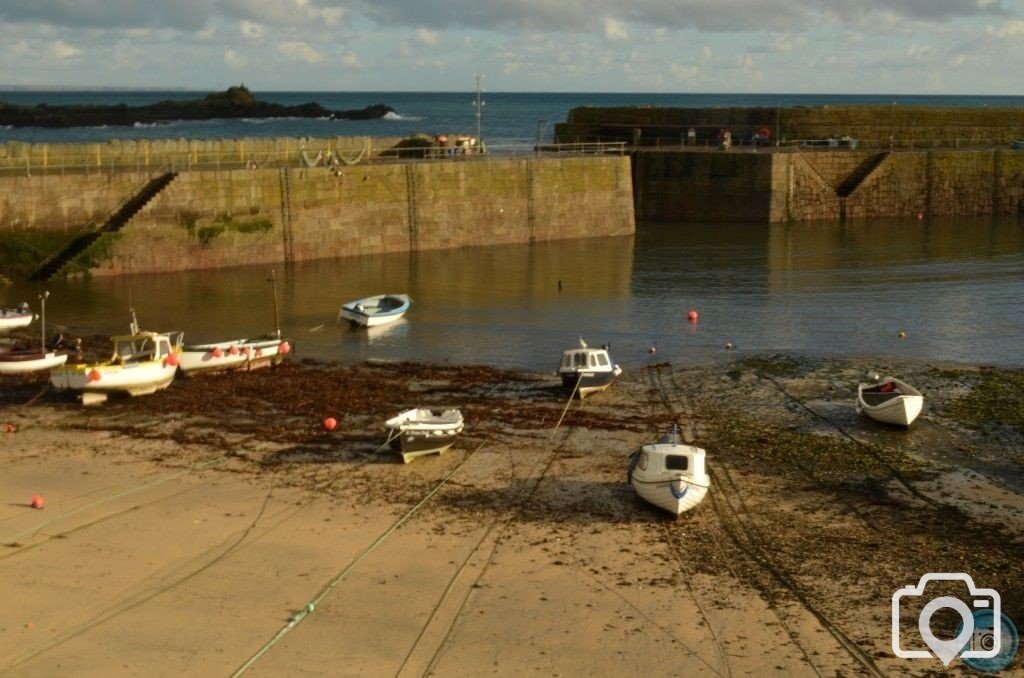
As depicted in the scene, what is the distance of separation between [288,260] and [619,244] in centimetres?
1575

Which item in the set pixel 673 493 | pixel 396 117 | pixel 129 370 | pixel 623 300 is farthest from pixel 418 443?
pixel 396 117

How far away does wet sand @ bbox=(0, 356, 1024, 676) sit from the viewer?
15.8 meters

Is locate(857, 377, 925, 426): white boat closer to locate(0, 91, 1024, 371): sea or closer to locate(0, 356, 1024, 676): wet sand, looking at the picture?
locate(0, 356, 1024, 676): wet sand

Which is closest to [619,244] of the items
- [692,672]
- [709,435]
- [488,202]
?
[488,202]

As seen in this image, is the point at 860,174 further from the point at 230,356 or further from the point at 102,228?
the point at 230,356

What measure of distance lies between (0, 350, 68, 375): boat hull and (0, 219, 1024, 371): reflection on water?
17.6 feet

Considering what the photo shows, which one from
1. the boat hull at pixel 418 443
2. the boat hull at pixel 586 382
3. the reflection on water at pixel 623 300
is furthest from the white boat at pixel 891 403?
the boat hull at pixel 418 443

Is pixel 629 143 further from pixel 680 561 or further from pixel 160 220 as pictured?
pixel 680 561

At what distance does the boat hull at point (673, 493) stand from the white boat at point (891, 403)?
7.26m

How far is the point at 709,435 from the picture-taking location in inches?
1019

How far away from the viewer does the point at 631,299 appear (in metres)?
44.2

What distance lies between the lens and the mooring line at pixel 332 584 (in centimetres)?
1537

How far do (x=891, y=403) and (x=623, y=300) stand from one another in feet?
59.3

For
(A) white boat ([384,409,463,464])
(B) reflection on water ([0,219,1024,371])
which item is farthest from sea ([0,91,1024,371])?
(A) white boat ([384,409,463,464])
